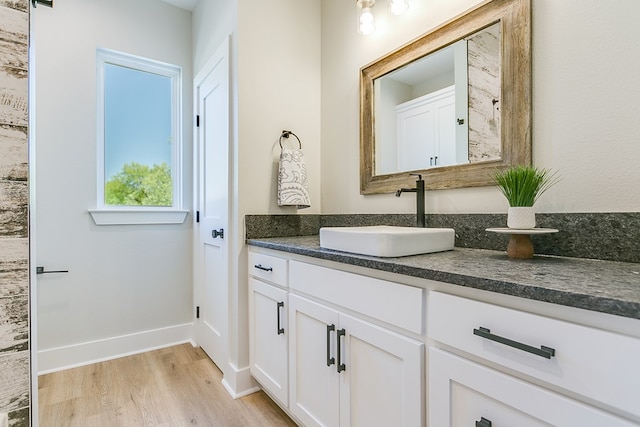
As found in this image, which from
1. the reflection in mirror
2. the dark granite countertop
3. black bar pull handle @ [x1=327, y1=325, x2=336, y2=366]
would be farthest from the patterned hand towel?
black bar pull handle @ [x1=327, y1=325, x2=336, y2=366]

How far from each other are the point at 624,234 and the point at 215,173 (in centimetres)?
201

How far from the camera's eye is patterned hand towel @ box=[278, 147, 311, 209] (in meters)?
1.85

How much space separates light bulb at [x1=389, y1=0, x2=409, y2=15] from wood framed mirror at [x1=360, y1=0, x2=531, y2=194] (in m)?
0.16

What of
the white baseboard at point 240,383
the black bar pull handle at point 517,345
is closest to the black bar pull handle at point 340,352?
the black bar pull handle at point 517,345

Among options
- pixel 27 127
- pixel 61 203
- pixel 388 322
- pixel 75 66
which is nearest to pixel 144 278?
pixel 61 203

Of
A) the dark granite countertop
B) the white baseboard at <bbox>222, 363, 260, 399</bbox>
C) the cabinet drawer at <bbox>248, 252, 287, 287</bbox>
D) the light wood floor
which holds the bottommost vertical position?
the light wood floor

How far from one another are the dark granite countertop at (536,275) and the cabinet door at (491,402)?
0.64ft

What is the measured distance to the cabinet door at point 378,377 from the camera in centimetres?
89

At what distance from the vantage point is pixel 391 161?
1.70 m

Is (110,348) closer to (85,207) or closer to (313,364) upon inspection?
(85,207)

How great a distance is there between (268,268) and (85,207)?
1494mm

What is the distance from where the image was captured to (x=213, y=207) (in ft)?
7.05

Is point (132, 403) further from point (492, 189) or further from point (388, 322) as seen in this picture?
point (492, 189)

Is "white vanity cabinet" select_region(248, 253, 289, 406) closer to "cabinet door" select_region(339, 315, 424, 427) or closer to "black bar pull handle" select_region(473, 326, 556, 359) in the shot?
"cabinet door" select_region(339, 315, 424, 427)
